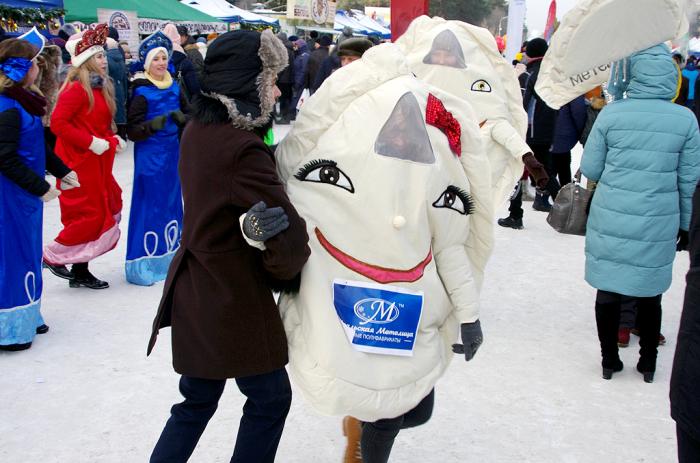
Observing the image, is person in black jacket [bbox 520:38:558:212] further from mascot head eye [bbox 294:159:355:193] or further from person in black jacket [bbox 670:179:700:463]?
person in black jacket [bbox 670:179:700:463]

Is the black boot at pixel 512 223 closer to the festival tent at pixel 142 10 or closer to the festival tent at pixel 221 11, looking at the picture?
the festival tent at pixel 142 10

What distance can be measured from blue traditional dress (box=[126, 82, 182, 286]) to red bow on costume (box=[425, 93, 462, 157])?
3.07m

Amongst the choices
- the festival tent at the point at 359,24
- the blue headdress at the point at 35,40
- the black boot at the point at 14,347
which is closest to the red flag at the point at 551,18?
the festival tent at the point at 359,24

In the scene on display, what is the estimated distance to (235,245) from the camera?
2266mm

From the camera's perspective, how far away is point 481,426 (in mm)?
3396

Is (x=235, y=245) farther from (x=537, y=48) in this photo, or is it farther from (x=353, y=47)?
(x=537, y=48)

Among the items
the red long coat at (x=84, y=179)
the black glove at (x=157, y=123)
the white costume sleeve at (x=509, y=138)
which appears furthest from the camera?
the black glove at (x=157, y=123)

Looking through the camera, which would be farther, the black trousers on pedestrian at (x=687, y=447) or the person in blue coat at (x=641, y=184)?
the person in blue coat at (x=641, y=184)

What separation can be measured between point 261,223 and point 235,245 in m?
0.23

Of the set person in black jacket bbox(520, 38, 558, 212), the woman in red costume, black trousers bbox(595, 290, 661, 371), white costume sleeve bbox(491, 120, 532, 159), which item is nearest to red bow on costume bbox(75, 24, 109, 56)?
the woman in red costume

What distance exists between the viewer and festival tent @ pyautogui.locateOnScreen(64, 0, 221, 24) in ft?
40.6

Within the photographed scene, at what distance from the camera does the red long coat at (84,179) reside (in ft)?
15.6

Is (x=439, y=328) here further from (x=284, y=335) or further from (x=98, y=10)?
(x=98, y=10)

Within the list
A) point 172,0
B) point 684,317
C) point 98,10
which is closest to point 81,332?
point 684,317
